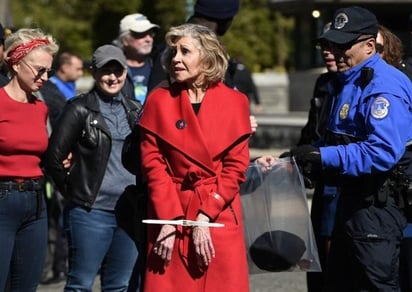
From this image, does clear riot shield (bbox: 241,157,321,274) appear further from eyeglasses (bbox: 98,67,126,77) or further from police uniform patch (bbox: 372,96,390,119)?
eyeglasses (bbox: 98,67,126,77)

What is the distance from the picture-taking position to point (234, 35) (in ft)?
108

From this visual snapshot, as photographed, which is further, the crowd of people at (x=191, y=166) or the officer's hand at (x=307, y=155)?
the officer's hand at (x=307, y=155)

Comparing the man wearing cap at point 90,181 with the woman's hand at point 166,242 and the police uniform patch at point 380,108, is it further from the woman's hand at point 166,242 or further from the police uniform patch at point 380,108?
the police uniform patch at point 380,108

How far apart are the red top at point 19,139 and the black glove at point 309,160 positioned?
133cm

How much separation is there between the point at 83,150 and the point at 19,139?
68cm

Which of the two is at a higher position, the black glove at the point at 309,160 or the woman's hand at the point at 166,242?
the black glove at the point at 309,160

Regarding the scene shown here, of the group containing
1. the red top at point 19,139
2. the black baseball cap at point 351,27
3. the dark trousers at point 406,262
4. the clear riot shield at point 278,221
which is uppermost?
the black baseball cap at point 351,27

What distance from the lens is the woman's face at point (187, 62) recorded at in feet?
17.5

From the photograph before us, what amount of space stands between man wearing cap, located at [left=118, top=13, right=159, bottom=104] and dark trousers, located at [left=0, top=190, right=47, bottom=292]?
7.64ft

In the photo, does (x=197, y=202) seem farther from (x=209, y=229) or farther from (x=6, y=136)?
(x=6, y=136)

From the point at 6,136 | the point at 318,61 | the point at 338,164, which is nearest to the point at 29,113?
the point at 6,136

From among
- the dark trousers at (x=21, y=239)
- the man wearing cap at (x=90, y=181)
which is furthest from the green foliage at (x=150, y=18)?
the dark trousers at (x=21, y=239)

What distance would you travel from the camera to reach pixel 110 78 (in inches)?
262

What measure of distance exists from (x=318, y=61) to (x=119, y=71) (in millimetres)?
16883
